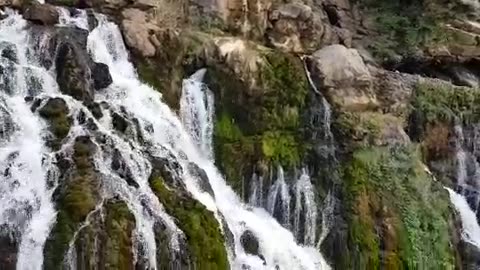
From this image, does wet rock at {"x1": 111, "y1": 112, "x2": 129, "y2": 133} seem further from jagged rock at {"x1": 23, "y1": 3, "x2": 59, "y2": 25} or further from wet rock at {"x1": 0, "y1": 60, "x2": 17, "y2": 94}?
jagged rock at {"x1": 23, "y1": 3, "x2": 59, "y2": 25}

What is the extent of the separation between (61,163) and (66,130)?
41.5 inches

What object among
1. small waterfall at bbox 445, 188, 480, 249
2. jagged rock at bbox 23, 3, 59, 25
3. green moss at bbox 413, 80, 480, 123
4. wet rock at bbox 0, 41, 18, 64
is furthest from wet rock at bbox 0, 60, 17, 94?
small waterfall at bbox 445, 188, 480, 249

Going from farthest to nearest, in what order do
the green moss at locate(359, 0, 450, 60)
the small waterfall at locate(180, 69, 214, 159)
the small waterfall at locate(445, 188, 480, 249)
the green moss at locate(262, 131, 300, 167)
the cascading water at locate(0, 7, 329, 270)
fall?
the green moss at locate(359, 0, 450, 60), the small waterfall at locate(445, 188, 480, 249), the small waterfall at locate(180, 69, 214, 159), the green moss at locate(262, 131, 300, 167), the cascading water at locate(0, 7, 329, 270)

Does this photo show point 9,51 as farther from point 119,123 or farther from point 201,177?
point 201,177

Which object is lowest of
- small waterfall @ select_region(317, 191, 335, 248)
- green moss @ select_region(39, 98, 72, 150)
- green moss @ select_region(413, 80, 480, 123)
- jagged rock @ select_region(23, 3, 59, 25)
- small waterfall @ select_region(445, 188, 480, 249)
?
small waterfall @ select_region(445, 188, 480, 249)

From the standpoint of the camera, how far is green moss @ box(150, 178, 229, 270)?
14.1m

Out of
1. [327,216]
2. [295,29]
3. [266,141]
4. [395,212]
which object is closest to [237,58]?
[266,141]

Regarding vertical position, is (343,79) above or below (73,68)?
below

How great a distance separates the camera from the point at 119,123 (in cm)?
1600

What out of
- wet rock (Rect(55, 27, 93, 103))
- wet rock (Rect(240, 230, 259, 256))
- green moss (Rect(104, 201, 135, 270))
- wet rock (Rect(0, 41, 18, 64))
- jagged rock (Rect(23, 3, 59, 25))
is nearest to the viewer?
green moss (Rect(104, 201, 135, 270))

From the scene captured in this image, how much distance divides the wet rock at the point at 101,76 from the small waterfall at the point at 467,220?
8082 mm

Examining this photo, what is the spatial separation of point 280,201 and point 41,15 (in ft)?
21.5

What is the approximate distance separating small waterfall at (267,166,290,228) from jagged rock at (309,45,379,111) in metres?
2.55

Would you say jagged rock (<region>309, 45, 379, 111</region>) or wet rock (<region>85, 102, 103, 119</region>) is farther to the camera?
jagged rock (<region>309, 45, 379, 111</region>)
